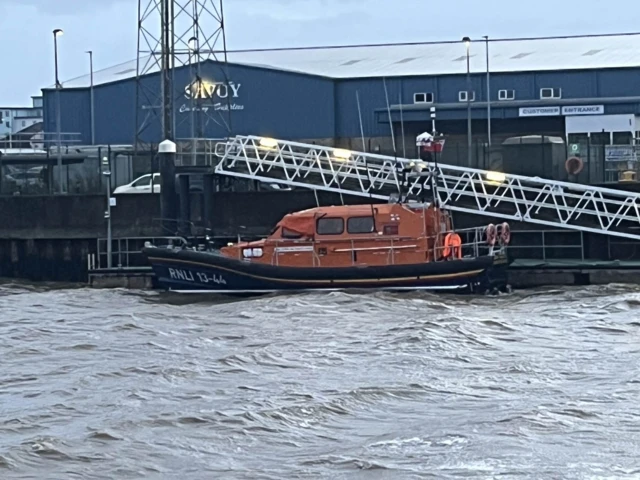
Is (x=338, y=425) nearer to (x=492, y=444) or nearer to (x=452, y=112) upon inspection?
(x=492, y=444)

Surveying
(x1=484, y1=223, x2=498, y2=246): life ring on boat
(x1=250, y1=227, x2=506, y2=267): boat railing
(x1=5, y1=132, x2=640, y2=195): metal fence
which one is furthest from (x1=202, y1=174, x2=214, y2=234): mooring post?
Result: (x1=484, y1=223, x2=498, y2=246): life ring on boat

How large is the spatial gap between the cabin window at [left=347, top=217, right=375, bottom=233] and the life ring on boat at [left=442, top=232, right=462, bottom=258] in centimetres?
148

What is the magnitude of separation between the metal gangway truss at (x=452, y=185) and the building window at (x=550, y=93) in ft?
50.1

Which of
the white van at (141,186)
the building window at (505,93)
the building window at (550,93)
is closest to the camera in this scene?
the white van at (141,186)

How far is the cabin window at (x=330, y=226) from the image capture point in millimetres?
25750

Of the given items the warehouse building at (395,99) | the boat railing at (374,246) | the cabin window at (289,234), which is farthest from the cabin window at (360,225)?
the warehouse building at (395,99)

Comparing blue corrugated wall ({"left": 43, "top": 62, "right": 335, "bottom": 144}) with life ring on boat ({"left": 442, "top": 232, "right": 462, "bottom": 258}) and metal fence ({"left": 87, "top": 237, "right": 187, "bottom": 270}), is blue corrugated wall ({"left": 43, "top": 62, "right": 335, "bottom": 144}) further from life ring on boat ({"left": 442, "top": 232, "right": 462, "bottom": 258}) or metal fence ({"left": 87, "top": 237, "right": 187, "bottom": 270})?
life ring on boat ({"left": 442, "top": 232, "right": 462, "bottom": 258})

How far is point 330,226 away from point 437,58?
89.7 ft

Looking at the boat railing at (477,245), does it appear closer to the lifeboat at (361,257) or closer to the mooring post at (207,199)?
the lifeboat at (361,257)

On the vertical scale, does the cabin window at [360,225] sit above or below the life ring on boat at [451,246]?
above

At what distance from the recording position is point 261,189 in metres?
31.6

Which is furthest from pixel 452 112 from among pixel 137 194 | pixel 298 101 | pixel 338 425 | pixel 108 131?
pixel 338 425

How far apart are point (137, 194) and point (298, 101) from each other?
52.8 ft

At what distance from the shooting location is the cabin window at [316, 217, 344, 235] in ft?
84.5
